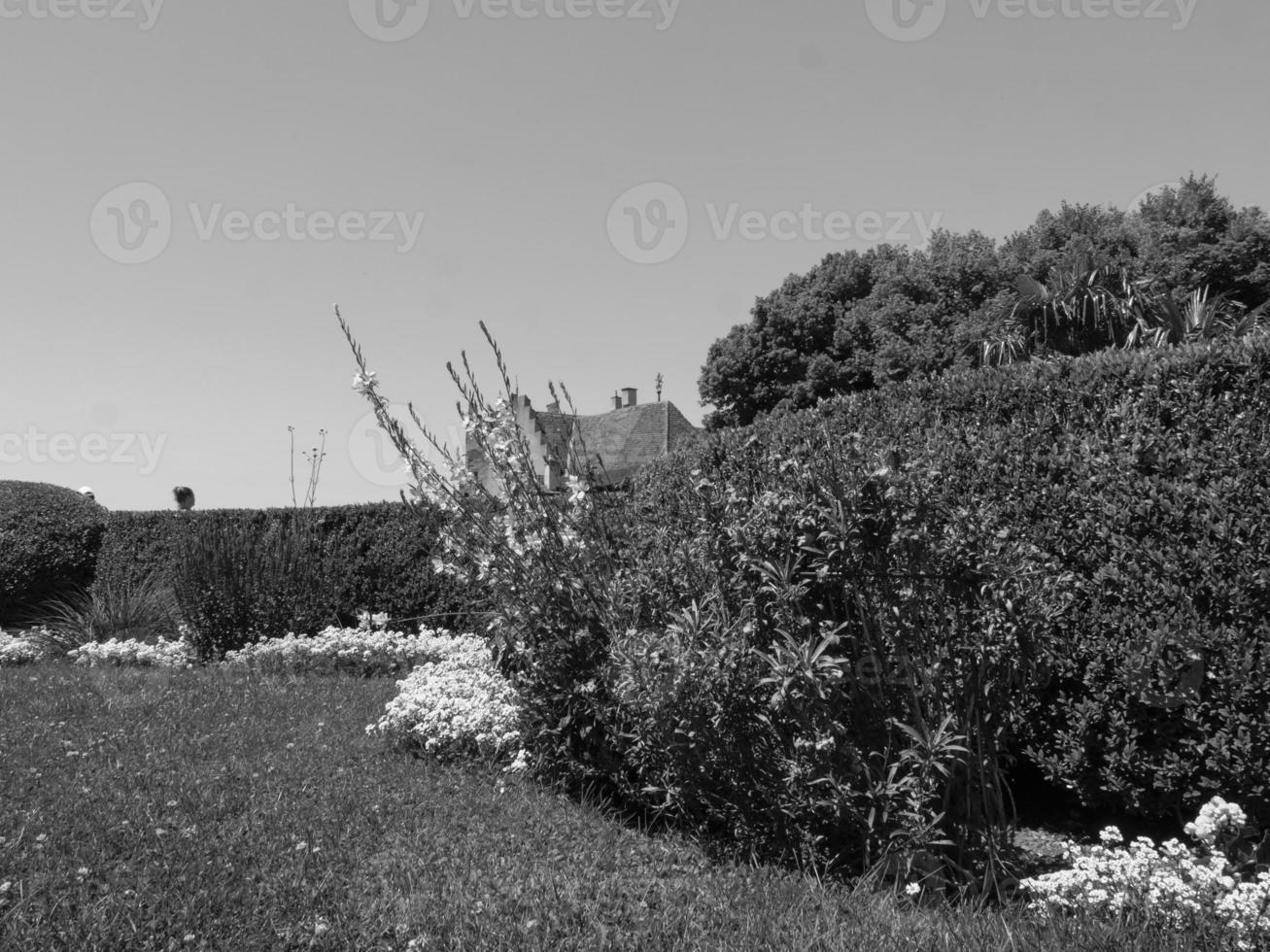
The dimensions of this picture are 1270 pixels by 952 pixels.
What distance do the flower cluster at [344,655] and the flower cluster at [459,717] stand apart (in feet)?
8.39

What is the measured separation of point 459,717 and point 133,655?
5.96 metres

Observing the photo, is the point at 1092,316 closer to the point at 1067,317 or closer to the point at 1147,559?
the point at 1067,317

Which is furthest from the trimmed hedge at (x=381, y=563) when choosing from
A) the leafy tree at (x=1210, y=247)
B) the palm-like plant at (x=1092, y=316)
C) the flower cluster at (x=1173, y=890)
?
the leafy tree at (x=1210, y=247)

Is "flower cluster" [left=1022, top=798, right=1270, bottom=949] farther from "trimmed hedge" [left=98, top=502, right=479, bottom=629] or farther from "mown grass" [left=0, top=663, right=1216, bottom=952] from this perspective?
"trimmed hedge" [left=98, top=502, right=479, bottom=629]

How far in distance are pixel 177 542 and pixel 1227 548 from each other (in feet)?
32.1

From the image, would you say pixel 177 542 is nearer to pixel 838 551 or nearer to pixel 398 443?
pixel 398 443

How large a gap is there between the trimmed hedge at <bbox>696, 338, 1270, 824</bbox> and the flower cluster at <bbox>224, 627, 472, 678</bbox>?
5421mm

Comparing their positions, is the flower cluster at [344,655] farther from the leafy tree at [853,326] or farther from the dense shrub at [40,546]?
the leafy tree at [853,326]

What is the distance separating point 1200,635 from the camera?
3920 mm

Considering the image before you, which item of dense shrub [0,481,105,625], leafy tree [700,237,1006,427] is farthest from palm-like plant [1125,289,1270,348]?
dense shrub [0,481,105,625]

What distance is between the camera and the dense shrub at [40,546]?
41.5ft

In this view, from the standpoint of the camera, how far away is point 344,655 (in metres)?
8.73

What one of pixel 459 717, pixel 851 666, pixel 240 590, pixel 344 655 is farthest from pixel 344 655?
pixel 851 666

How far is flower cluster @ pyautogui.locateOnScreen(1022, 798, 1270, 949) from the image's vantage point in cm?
278
